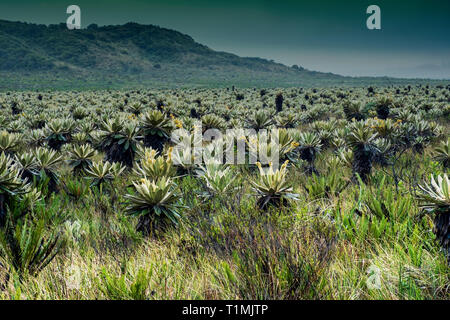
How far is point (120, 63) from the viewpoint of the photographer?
4208 inches

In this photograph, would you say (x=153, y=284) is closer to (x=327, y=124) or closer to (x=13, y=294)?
(x=13, y=294)

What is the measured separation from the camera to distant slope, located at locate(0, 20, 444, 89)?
237ft

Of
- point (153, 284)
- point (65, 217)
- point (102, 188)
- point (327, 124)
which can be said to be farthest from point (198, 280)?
point (327, 124)

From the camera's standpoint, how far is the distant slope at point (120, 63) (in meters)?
72.3

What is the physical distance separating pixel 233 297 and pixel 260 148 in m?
3.85

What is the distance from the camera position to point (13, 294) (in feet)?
7.67

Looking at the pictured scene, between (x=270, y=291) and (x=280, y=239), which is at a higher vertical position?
(x=280, y=239)
